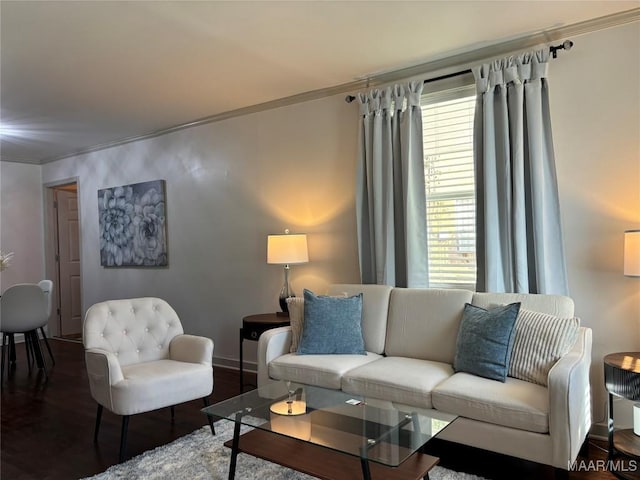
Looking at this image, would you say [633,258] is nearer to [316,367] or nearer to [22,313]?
[316,367]

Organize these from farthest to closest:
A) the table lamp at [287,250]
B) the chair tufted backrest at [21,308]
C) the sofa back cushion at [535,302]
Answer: the chair tufted backrest at [21,308]
the table lamp at [287,250]
the sofa back cushion at [535,302]

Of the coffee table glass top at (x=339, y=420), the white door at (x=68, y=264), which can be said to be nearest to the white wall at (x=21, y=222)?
the white door at (x=68, y=264)

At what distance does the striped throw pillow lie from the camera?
2.43m

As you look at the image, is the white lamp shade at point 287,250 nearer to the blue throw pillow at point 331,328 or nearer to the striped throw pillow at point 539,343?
the blue throw pillow at point 331,328

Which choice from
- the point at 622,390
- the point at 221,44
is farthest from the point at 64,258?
the point at 622,390

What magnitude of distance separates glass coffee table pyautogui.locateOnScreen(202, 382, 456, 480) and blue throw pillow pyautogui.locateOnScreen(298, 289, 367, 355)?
0.65 m

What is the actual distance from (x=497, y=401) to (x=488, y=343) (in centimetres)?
38

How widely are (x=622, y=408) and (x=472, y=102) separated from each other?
2.22 m

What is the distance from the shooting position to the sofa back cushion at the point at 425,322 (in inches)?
118

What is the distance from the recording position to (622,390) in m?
2.27

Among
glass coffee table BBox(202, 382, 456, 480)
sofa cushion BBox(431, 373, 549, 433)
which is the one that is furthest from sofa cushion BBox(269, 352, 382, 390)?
sofa cushion BBox(431, 373, 549, 433)

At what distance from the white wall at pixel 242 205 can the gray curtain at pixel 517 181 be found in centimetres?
115

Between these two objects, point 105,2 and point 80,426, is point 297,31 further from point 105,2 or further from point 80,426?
point 80,426

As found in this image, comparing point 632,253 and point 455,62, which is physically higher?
point 455,62
